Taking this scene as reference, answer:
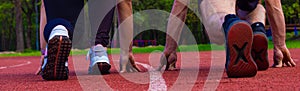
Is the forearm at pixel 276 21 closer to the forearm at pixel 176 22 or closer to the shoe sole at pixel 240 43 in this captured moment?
the forearm at pixel 176 22

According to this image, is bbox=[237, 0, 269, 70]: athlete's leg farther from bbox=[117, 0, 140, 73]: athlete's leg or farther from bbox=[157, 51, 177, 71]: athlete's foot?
bbox=[117, 0, 140, 73]: athlete's leg

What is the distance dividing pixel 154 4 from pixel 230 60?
151 ft

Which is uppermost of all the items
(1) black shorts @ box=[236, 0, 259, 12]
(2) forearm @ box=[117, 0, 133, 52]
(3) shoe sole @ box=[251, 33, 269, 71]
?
(1) black shorts @ box=[236, 0, 259, 12]

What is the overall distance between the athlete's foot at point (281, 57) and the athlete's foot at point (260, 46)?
0.94m

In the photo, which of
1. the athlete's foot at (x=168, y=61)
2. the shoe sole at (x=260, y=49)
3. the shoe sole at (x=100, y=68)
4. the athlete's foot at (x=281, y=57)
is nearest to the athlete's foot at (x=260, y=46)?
the shoe sole at (x=260, y=49)

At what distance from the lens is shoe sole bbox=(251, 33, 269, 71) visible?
4.37m

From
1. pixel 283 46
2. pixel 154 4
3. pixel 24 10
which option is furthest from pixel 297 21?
pixel 283 46

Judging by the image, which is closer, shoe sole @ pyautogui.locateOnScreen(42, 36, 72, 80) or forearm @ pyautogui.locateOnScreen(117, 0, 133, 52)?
shoe sole @ pyautogui.locateOnScreen(42, 36, 72, 80)

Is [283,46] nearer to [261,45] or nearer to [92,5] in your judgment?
[261,45]

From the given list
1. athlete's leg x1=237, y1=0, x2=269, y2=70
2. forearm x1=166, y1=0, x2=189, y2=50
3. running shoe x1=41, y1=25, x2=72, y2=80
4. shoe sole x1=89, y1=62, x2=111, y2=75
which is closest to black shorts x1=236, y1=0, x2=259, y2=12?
athlete's leg x1=237, y1=0, x2=269, y2=70

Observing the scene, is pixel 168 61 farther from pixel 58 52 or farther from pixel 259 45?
pixel 58 52

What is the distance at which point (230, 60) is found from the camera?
12.3 ft

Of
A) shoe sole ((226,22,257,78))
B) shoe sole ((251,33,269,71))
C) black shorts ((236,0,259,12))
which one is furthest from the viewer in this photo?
black shorts ((236,0,259,12))

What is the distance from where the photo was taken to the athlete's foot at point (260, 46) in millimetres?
4371
